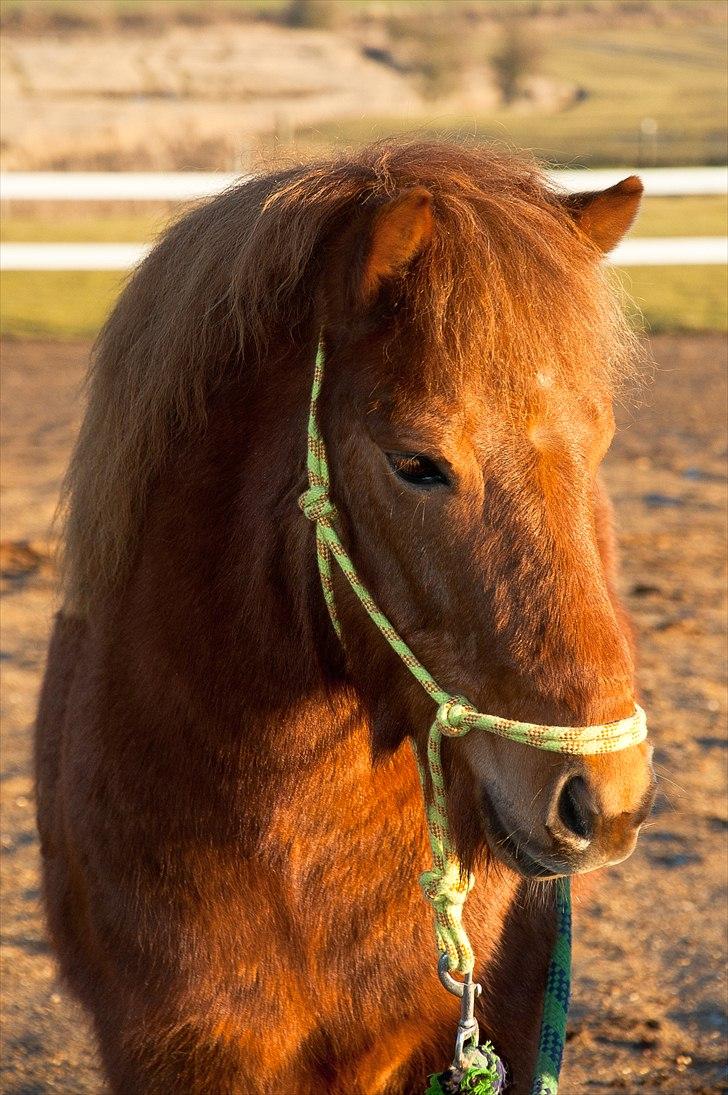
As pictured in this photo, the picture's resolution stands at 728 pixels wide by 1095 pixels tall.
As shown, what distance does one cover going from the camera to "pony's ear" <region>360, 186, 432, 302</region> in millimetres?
1429

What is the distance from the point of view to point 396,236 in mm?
1465

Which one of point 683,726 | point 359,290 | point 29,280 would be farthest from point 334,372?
point 29,280

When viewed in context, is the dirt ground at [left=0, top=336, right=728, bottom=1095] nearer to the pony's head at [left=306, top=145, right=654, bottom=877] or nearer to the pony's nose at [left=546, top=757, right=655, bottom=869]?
the pony's head at [left=306, top=145, right=654, bottom=877]

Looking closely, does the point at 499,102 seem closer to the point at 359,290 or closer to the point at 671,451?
the point at 671,451

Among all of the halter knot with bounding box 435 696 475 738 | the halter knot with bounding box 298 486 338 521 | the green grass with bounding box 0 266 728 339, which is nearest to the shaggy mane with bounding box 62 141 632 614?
the halter knot with bounding box 298 486 338 521

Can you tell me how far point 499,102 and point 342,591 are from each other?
26.7 m

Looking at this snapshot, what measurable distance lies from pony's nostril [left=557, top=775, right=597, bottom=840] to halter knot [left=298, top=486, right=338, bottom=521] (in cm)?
46

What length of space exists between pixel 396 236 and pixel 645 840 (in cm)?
254

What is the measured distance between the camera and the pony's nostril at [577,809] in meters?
1.36

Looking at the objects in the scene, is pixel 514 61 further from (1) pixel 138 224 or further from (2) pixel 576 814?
(2) pixel 576 814

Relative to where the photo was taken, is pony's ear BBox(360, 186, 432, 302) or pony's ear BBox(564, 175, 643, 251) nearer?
pony's ear BBox(360, 186, 432, 302)

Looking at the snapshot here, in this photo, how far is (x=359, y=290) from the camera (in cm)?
151

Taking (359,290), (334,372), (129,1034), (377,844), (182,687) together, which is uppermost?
(359,290)

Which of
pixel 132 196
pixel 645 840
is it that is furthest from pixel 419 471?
pixel 132 196
